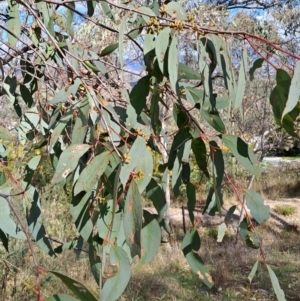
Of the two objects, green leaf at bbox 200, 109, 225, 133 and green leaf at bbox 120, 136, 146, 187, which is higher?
green leaf at bbox 200, 109, 225, 133

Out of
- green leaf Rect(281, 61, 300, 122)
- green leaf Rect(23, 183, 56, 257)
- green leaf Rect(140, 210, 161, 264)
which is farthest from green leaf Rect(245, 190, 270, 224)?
green leaf Rect(23, 183, 56, 257)

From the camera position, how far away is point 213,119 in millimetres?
899

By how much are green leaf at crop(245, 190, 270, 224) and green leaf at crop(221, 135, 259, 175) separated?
0.40 feet

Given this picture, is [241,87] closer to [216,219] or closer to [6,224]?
[6,224]

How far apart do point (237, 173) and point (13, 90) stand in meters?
5.82

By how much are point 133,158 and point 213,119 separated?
0.75 ft

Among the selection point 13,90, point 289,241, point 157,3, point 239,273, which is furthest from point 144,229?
point 289,241

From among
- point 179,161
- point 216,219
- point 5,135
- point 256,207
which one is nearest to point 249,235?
point 256,207

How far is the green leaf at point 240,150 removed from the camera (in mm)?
848

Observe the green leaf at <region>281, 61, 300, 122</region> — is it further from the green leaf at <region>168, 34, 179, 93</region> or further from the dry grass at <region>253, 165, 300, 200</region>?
the dry grass at <region>253, 165, 300, 200</region>

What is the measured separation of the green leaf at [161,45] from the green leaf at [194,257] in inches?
16.1

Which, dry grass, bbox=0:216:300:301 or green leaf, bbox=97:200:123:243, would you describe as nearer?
green leaf, bbox=97:200:123:243

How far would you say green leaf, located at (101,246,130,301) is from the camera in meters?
0.67

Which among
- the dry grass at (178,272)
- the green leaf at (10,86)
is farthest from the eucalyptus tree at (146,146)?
the dry grass at (178,272)
